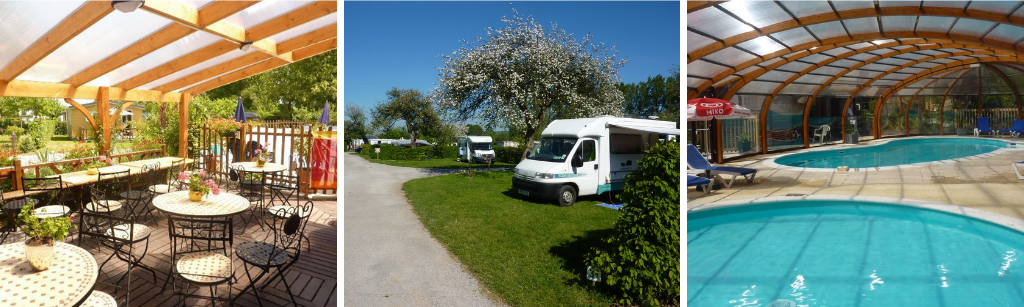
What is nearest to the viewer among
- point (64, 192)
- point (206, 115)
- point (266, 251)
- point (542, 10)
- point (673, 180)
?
point (673, 180)

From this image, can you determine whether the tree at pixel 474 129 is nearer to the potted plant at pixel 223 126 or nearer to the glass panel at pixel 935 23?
the potted plant at pixel 223 126

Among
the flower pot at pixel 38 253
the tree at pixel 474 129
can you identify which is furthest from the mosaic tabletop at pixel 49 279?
the tree at pixel 474 129

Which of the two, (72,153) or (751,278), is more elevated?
(72,153)

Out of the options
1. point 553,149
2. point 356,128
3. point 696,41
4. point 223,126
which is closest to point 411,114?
point 356,128

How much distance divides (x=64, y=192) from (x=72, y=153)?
466mm

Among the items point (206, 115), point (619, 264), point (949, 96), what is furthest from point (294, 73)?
point (949, 96)

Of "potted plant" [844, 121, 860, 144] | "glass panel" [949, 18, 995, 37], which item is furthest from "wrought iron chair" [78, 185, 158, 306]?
"potted plant" [844, 121, 860, 144]

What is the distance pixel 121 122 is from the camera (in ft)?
15.2

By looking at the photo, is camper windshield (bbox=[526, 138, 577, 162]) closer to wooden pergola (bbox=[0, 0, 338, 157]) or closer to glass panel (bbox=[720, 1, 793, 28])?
glass panel (bbox=[720, 1, 793, 28])

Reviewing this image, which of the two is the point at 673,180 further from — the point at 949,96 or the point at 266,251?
the point at 949,96

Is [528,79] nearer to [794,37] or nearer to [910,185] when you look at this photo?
[794,37]

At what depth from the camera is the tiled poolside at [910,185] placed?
6.43 m

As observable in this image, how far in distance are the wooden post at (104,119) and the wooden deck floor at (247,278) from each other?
855 mm

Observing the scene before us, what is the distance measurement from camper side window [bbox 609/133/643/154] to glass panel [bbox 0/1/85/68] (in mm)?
5625
